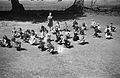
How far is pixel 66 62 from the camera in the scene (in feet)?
43.1

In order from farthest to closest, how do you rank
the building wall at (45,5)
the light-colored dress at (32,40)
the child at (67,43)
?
the building wall at (45,5)
the light-colored dress at (32,40)
the child at (67,43)

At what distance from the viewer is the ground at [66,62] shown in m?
11.5

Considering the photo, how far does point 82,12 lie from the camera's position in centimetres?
3494

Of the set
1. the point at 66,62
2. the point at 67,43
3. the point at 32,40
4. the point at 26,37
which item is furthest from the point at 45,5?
the point at 66,62

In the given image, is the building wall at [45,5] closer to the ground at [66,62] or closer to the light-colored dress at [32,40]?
the light-colored dress at [32,40]

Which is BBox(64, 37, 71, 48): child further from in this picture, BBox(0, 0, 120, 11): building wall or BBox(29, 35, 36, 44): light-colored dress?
BBox(0, 0, 120, 11): building wall

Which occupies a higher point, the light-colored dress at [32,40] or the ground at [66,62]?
the light-colored dress at [32,40]

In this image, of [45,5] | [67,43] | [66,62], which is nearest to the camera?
[66,62]

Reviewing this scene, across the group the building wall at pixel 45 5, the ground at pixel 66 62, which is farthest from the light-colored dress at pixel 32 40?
the building wall at pixel 45 5

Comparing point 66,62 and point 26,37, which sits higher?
point 26,37

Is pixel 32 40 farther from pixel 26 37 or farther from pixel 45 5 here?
pixel 45 5

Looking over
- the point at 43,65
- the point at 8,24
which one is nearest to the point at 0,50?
the point at 43,65

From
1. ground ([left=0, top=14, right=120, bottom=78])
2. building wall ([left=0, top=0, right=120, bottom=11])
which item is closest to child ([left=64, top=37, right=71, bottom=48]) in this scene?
ground ([left=0, top=14, right=120, bottom=78])

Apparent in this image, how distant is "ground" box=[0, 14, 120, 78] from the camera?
11.5 metres
